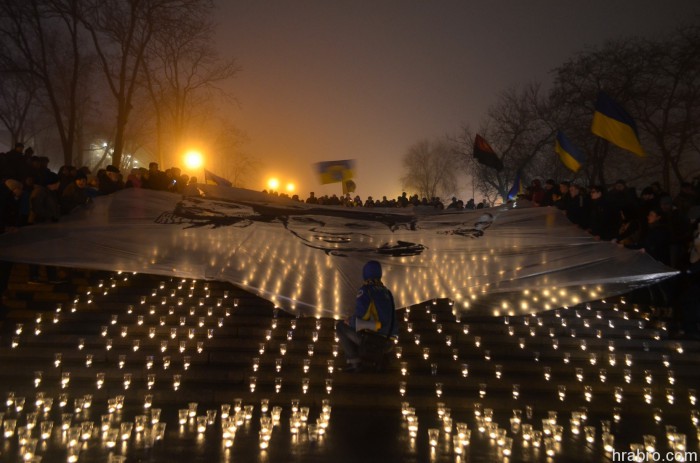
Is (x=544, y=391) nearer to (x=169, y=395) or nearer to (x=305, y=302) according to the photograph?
(x=305, y=302)

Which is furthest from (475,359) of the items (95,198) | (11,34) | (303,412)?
(11,34)

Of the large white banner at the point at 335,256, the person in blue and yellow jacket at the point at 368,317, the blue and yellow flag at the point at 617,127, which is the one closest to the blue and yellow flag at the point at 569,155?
the blue and yellow flag at the point at 617,127

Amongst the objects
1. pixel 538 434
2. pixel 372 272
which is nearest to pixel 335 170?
pixel 372 272

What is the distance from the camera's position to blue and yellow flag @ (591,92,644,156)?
11.9 meters

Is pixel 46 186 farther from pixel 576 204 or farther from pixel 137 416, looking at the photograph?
pixel 576 204

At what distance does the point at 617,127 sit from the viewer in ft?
39.4

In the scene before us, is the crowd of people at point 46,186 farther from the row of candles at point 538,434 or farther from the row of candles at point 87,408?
the row of candles at point 538,434

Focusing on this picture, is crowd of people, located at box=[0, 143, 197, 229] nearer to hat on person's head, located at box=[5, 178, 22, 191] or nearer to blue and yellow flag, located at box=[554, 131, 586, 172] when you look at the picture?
hat on person's head, located at box=[5, 178, 22, 191]

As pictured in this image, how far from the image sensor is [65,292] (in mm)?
10680

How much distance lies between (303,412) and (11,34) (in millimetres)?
16329

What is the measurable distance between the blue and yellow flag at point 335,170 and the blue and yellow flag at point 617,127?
6.59 m

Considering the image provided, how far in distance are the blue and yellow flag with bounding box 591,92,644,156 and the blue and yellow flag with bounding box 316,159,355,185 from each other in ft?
21.6

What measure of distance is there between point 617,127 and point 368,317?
7338 millimetres

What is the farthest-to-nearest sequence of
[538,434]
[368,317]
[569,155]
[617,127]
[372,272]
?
[569,155] → [617,127] → [372,272] → [368,317] → [538,434]
